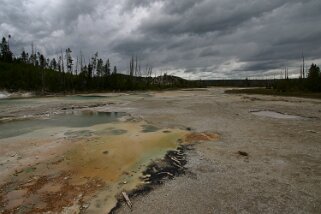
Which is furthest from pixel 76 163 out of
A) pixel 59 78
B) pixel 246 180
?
pixel 59 78

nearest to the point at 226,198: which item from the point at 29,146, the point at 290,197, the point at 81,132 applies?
the point at 290,197

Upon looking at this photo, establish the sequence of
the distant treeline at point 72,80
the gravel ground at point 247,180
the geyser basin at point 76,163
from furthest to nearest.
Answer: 1. the distant treeline at point 72,80
2. the geyser basin at point 76,163
3. the gravel ground at point 247,180

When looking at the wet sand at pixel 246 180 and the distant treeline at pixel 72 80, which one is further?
the distant treeline at pixel 72 80

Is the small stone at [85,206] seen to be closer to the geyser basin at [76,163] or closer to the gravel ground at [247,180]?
the geyser basin at [76,163]

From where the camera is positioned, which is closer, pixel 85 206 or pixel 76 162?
pixel 85 206

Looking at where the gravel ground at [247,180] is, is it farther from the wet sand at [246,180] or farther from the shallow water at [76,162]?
the shallow water at [76,162]

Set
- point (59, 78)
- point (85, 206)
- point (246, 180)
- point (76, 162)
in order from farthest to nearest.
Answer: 1. point (59, 78)
2. point (76, 162)
3. point (246, 180)
4. point (85, 206)

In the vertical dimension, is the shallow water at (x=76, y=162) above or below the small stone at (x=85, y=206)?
above

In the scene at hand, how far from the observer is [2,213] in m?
6.88

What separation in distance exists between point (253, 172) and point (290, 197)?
1.95m

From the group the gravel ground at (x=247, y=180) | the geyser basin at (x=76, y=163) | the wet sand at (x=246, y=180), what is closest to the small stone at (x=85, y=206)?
the geyser basin at (x=76, y=163)

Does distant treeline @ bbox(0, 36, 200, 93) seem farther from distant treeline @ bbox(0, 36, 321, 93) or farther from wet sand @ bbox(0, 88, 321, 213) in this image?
wet sand @ bbox(0, 88, 321, 213)

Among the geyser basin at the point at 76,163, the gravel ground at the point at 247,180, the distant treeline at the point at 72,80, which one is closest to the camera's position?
the gravel ground at the point at 247,180

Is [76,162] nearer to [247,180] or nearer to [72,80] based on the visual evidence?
[247,180]
